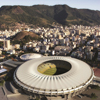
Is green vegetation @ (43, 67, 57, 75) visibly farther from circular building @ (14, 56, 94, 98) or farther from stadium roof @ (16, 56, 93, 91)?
stadium roof @ (16, 56, 93, 91)

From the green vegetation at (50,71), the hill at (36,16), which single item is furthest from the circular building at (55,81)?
the hill at (36,16)

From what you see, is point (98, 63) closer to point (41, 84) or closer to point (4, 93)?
point (41, 84)

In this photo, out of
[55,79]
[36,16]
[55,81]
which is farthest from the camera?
[36,16]

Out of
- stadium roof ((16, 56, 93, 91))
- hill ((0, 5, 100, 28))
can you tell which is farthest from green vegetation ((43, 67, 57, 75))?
hill ((0, 5, 100, 28))

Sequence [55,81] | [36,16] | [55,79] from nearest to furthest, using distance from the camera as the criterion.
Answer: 1. [55,81]
2. [55,79]
3. [36,16]

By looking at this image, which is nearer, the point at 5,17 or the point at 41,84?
the point at 41,84

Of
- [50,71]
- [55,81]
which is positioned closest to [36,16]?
Result: [50,71]

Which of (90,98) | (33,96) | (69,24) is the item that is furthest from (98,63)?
(69,24)

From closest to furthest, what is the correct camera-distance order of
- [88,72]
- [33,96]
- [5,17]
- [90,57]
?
[33,96] < [88,72] < [90,57] < [5,17]

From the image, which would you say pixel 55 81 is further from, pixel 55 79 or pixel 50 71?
pixel 50 71

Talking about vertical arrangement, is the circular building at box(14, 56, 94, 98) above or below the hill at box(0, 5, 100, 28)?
below

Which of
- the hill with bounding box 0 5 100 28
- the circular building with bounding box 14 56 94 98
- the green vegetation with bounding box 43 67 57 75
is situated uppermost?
the hill with bounding box 0 5 100 28
